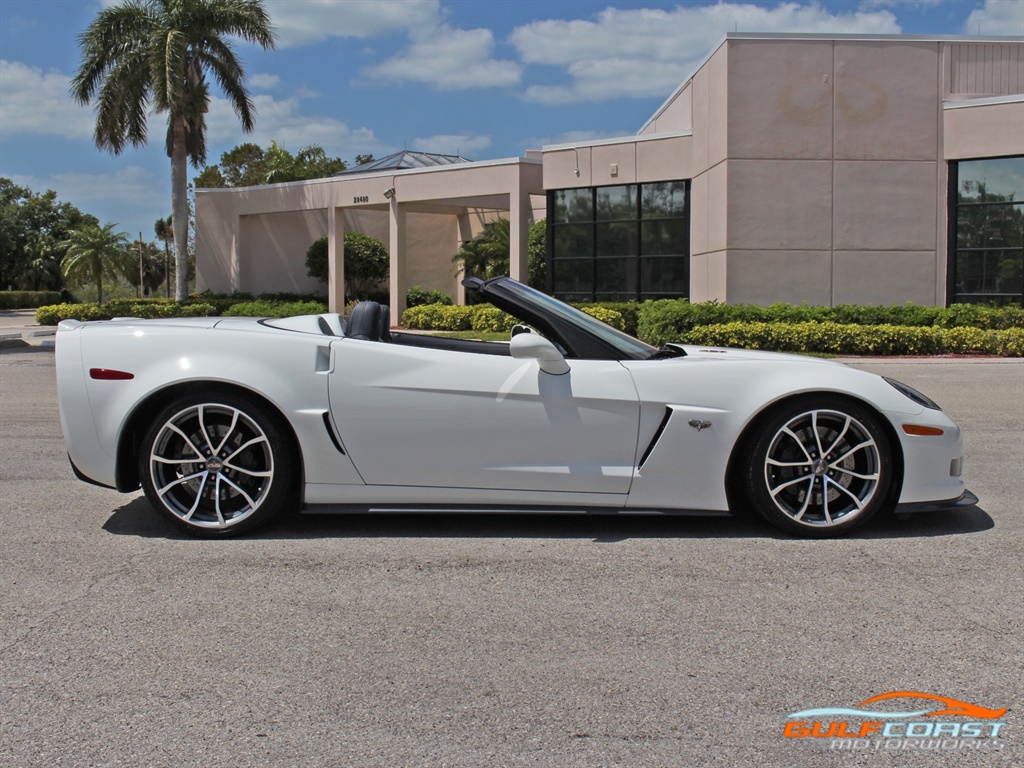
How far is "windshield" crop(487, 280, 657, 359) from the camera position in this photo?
5023mm

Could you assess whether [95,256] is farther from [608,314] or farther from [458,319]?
[608,314]

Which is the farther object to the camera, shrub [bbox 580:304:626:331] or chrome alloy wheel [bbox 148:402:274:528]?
shrub [bbox 580:304:626:331]

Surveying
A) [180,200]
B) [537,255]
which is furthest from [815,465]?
[180,200]

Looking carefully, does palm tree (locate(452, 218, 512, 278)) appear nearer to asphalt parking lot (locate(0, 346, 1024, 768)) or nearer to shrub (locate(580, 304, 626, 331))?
shrub (locate(580, 304, 626, 331))

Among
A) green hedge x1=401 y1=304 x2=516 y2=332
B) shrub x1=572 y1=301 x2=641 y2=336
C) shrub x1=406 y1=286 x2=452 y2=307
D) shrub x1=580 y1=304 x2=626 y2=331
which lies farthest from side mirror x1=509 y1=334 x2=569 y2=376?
shrub x1=406 y1=286 x2=452 y2=307

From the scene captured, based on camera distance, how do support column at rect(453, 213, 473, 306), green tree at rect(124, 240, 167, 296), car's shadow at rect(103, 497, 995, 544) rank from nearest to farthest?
car's shadow at rect(103, 497, 995, 544), support column at rect(453, 213, 473, 306), green tree at rect(124, 240, 167, 296)

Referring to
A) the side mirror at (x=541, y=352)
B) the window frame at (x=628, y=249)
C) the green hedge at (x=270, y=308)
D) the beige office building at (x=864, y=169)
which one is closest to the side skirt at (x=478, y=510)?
the side mirror at (x=541, y=352)

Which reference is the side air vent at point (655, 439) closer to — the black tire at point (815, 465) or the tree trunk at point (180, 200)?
the black tire at point (815, 465)

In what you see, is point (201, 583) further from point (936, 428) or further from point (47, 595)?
point (936, 428)

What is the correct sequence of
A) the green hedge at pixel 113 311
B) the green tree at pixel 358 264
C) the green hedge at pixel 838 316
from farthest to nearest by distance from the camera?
the green tree at pixel 358 264, the green hedge at pixel 113 311, the green hedge at pixel 838 316

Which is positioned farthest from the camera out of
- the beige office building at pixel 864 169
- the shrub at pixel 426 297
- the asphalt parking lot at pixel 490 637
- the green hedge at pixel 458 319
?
the shrub at pixel 426 297

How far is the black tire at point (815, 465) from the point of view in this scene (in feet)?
15.5

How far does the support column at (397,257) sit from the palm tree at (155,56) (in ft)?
23.4

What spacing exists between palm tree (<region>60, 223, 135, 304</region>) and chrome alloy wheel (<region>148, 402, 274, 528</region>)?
3361 centimetres
